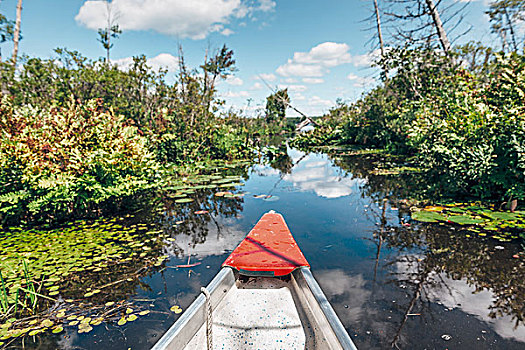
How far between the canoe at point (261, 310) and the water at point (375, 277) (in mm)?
494

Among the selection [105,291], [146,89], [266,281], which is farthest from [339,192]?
[146,89]

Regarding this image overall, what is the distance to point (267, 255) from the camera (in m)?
2.54

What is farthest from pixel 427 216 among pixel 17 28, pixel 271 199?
pixel 17 28

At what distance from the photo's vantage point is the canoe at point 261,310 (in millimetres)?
1608

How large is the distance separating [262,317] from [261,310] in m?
0.07

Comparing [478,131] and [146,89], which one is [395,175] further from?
[146,89]

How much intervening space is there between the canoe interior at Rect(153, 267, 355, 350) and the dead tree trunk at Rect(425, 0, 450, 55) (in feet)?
33.5

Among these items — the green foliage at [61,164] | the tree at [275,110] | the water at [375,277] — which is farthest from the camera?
the tree at [275,110]

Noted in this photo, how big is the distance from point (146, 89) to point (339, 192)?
6.74 meters

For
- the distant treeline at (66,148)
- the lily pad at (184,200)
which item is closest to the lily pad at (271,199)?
the lily pad at (184,200)

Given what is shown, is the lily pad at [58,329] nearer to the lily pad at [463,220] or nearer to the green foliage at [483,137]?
the lily pad at [463,220]

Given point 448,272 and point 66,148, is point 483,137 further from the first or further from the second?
point 66,148

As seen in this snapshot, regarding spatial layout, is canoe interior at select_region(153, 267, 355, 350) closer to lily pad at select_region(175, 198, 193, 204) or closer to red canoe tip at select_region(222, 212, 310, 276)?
red canoe tip at select_region(222, 212, 310, 276)

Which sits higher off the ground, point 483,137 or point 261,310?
point 483,137
